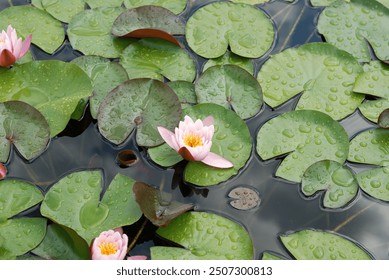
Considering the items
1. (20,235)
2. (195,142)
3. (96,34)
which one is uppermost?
(195,142)

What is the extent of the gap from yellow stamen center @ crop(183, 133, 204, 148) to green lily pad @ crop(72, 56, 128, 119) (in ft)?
1.58

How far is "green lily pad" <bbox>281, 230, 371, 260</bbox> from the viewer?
1.97 meters

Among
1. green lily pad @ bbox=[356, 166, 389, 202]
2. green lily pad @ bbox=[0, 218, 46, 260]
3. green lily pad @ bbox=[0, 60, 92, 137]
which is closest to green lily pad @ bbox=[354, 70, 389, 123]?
green lily pad @ bbox=[356, 166, 389, 202]

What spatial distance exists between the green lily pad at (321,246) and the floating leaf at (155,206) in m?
0.41

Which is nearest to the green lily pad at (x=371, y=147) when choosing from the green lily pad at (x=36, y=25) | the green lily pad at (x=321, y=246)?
the green lily pad at (x=321, y=246)

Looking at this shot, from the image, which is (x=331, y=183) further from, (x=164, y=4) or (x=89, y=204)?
(x=164, y=4)

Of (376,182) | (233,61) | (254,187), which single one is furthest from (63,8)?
(376,182)

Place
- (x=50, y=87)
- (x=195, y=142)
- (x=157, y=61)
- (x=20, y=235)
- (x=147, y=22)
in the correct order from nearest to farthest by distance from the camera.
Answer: (x=20, y=235)
(x=195, y=142)
(x=50, y=87)
(x=157, y=61)
(x=147, y=22)

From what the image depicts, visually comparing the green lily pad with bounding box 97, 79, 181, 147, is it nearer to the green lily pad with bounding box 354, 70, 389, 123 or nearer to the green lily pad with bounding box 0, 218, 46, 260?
the green lily pad with bounding box 0, 218, 46, 260

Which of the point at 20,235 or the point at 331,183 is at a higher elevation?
the point at 331,183

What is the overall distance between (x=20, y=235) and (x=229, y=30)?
1433 millimetres

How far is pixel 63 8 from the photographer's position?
2801 millimetres

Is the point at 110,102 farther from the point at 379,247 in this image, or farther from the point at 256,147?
the point at 379,247
